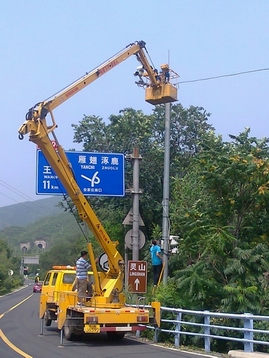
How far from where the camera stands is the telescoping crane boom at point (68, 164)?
16.2 metres

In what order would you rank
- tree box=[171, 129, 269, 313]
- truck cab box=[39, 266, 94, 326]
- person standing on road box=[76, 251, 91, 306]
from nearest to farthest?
tree box=[171, 129, 269, 313]
person standing on road box=[76, 251, 91, 306]
truck cab box=[39, 266, 94, 326]

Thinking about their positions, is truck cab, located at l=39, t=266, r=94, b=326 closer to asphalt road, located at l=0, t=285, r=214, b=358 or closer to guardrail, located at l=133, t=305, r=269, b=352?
asphalt road, located at l=0, t=285, r=214, b=358

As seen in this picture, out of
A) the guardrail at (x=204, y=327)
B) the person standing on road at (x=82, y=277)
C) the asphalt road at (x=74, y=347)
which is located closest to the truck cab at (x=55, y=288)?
the asphalt road at (x=74, y=347)

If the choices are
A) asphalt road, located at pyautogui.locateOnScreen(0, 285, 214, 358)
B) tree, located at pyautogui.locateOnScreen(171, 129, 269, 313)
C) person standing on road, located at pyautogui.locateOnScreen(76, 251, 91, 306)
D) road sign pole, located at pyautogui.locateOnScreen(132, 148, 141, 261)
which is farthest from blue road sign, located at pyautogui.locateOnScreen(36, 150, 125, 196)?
asphalt road, located at pyautogui.locateOnScreen(0, 285, 214, 358)

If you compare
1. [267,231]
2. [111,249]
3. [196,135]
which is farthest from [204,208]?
[196,135]

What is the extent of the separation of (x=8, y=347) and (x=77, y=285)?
256cm

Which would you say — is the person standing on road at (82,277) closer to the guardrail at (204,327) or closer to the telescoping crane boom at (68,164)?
the telescoping crane boom at (68,164)

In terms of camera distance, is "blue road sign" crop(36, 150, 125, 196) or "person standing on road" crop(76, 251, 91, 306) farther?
"blue road sign" crop(36, 150, 125, 196)

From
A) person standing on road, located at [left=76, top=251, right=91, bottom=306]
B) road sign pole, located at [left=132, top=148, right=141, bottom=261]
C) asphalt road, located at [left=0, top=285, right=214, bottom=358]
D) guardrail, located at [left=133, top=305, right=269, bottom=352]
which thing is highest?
road sign pole, located at [left=132, top=148, right=141, bottom=261]

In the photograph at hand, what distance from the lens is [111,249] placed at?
17266 mm

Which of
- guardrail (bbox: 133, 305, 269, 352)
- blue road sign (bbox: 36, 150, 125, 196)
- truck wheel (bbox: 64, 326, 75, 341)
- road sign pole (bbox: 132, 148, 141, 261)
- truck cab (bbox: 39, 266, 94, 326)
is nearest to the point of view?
guardrail (bbox: 133, 305, 269, 352)

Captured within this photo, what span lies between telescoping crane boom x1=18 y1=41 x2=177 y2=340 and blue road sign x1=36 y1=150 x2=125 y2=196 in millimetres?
3495

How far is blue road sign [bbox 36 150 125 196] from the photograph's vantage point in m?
20.9

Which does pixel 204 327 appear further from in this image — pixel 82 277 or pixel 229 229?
pixel 229 229
